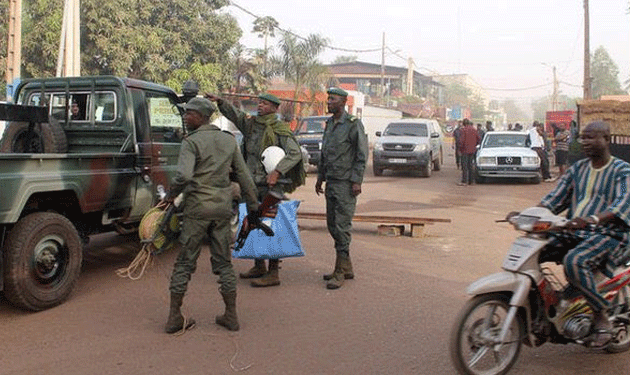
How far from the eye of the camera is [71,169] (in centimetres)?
525

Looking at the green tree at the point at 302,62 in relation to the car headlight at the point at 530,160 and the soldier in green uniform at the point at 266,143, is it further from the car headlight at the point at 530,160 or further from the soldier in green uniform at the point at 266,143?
the soldier in green uniform at the point at 266,143

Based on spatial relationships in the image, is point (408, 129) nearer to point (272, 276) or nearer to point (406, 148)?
point (406, 148)

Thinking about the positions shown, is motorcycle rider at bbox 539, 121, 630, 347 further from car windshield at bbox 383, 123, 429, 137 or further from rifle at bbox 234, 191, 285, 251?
car windshield at bbox 383, 123, 429, 137

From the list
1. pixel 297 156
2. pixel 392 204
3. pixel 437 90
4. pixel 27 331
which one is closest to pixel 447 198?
pixel 392 204

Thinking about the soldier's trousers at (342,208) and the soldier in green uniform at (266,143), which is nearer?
the soldier in green uniform at (266,143)

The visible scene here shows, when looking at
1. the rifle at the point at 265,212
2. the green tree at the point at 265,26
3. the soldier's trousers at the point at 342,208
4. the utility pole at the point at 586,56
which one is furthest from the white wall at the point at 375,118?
the rifle at the point at 265,212

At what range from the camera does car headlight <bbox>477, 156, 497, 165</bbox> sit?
53.6 ft

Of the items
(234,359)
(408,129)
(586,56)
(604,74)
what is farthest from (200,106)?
(604,74)

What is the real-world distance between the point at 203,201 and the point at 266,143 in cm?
143

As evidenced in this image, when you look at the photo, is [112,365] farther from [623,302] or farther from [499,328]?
[623,302]

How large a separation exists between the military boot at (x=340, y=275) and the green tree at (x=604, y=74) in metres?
91.0

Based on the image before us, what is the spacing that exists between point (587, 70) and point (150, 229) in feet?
89.8

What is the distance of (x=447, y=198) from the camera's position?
1352 centimetres

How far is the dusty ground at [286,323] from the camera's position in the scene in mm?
4020
